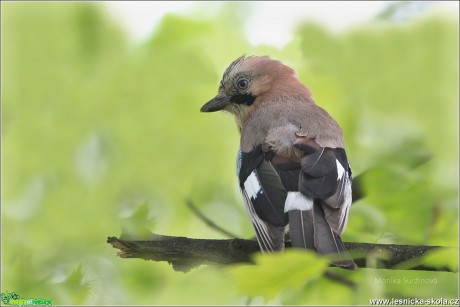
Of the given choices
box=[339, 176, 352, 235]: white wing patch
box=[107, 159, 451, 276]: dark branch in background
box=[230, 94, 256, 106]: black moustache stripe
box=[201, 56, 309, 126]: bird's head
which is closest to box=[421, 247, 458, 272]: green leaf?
box=[107, 159, 451, 276]: dark branch in background

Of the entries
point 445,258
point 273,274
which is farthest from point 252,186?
point 273,274

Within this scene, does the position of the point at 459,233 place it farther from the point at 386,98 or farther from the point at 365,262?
the point at 386,98

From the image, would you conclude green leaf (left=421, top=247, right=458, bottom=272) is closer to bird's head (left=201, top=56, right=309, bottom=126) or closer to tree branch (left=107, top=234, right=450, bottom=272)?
tree branch (left=107, top=234, right=450, bottom=272)

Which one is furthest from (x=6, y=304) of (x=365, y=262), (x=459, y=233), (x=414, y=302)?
(x=459, y=233)

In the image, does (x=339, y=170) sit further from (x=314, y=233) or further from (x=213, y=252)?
(x=213, y=252)

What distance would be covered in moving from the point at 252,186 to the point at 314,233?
1.40ft

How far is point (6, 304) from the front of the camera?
123 inches

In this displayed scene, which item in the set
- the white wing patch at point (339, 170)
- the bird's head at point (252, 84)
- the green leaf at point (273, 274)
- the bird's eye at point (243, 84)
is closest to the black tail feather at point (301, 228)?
the white wing patch at point (339, 170)

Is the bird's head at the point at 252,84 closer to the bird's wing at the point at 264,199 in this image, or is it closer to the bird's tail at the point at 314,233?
the bird's wing at the point at 264,199

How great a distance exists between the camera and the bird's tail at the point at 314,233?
2.85 m

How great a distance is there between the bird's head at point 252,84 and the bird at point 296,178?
0.24 metres

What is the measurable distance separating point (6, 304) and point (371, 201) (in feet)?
5.80

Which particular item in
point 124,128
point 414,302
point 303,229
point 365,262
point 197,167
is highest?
point 124,128

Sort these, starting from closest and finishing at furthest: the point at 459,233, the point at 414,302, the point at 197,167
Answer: the point at 414,302, the point at 459,233, the point at 197,167
